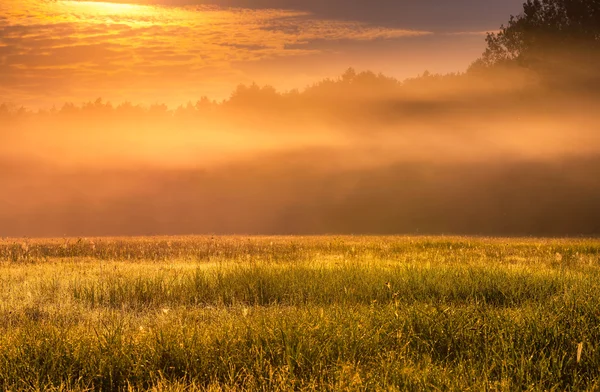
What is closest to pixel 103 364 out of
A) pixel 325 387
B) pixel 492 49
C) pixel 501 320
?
pixel 325 387

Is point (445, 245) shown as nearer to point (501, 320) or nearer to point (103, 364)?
point (501, 320)

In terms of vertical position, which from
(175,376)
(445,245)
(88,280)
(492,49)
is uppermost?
(492,49)

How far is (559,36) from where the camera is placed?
168ft

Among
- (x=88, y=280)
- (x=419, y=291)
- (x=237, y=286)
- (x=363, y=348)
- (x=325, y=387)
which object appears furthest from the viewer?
(x=88, y=280)

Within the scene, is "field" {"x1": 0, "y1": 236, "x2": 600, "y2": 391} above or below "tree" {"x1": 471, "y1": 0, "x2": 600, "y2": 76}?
below

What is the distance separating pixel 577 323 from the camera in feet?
27.1

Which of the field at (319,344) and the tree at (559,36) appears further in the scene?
the tree at (559,36)

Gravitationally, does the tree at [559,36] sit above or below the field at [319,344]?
above

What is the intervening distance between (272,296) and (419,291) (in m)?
2.80

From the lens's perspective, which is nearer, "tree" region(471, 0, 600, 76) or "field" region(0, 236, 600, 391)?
"field" region(0, 236, 600, 391)

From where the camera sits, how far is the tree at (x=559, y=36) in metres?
50.5

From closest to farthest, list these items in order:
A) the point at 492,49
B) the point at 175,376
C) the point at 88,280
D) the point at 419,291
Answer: the point at 175,376, the point at 419,291, the point at 88,280, the point at 492,49

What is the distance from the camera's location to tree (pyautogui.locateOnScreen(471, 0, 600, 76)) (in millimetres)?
50500

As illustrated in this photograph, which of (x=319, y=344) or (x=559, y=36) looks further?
(x=559, y=36)
